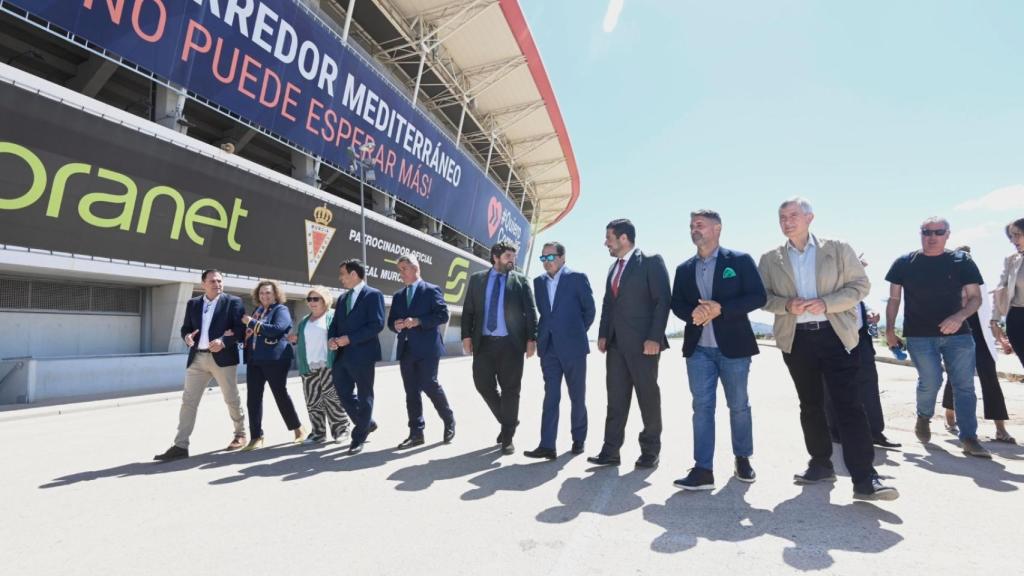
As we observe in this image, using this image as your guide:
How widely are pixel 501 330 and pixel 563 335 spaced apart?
2.14 ft

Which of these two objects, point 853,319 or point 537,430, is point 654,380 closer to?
point 853,319

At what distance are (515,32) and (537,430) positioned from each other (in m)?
22.0

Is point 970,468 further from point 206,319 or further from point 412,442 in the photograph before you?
point 206,319

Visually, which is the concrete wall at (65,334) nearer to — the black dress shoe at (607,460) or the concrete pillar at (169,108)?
the concrete pillar at (169,108)

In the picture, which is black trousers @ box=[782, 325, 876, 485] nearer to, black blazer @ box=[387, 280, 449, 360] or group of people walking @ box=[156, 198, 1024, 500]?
group of people walking @ box=[156, 198, 1024, 500]

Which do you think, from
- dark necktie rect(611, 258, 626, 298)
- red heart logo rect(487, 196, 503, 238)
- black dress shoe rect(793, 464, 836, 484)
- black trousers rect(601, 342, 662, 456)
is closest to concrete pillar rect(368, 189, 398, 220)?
red heart logo rect(487, 196, 503, 238)

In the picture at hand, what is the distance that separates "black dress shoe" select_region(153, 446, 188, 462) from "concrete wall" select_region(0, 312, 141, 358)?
1155 cm

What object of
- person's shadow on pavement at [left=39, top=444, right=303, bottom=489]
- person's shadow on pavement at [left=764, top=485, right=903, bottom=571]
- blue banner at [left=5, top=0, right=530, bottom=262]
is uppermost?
blue banner at [left=5, top=0, right=530, bottom=262]

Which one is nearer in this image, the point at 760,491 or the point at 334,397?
the point at 760,491

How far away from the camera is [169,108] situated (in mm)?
13055

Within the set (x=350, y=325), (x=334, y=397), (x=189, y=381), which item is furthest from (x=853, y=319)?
(x=189, y=381)

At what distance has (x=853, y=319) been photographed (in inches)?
133

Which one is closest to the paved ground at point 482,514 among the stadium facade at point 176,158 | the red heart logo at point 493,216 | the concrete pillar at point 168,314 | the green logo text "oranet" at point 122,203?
the green logo text "oranet" at point 122,203

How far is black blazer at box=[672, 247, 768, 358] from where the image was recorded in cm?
355
